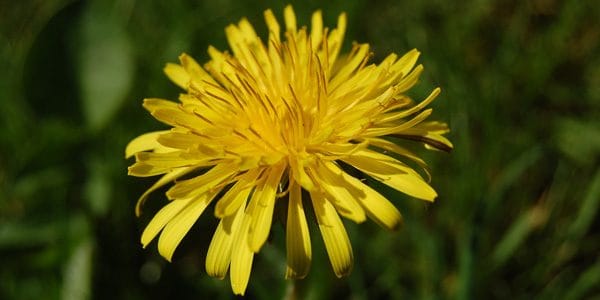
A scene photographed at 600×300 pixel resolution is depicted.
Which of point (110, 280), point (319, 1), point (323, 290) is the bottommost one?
point (323, 290)

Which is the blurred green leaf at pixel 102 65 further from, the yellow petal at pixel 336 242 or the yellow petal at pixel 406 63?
the yellow petal at pixel 336 242

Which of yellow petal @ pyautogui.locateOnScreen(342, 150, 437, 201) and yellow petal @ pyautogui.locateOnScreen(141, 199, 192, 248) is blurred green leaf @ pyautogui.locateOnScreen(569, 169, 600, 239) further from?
yellow petal @ pyautogui.locateOnScreen(141, 199, 192, 248)

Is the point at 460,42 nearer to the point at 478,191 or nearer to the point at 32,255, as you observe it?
the point at 478,191

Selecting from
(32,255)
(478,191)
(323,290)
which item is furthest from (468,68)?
(32,255)

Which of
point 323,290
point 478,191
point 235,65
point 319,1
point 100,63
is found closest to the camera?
point 235,65

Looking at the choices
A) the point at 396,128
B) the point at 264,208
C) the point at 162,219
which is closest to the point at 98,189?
the point at 162,219

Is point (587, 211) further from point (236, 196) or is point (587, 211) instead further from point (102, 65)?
point (102, 65)

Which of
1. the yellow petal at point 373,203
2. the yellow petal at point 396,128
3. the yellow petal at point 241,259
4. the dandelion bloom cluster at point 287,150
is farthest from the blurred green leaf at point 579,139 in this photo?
the yellow petal at point 241,259
